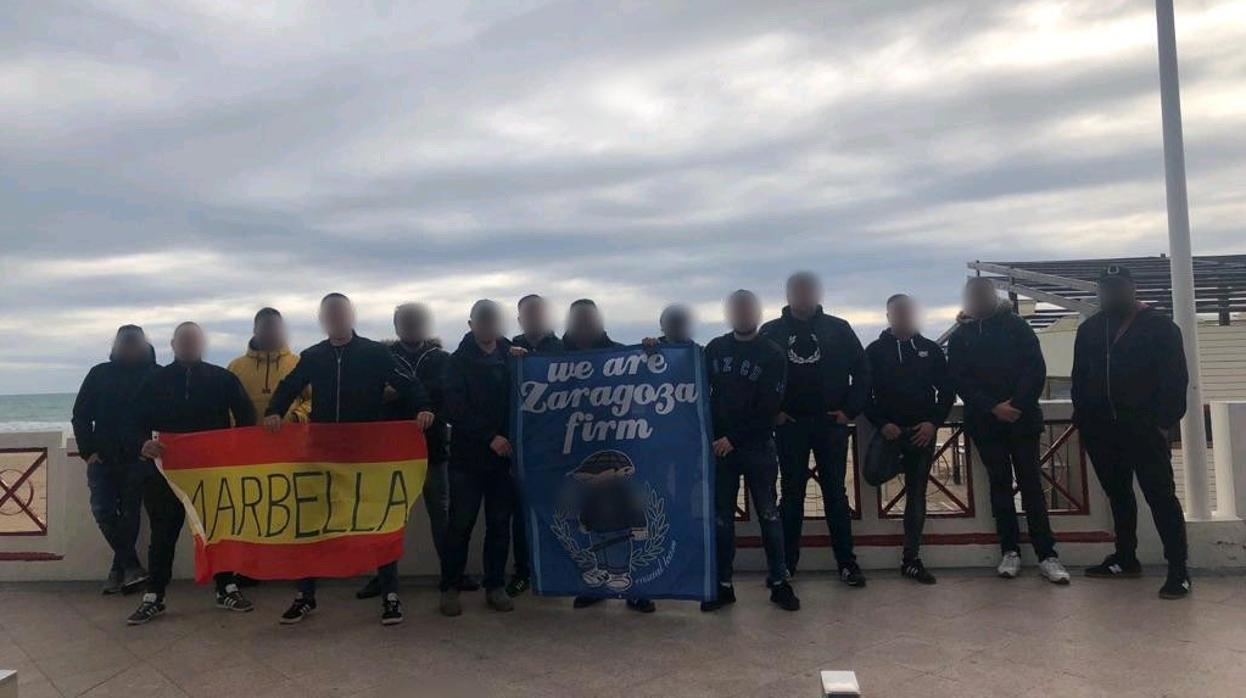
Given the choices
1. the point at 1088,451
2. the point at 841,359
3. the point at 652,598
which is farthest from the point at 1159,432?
the point at 652,598

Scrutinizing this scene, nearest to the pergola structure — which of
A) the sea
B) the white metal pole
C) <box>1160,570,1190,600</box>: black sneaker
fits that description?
the white metal pole

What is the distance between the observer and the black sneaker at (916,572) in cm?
589

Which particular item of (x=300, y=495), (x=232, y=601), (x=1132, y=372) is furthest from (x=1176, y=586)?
(x=232, y=601)

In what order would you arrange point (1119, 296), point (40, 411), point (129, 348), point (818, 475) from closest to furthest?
point (1119, 296) < point (818, 475) < point (129, 348) < point (40, 411)

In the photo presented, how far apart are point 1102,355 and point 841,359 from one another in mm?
1815

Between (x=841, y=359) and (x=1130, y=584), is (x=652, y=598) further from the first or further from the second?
(x=1130, y=584)

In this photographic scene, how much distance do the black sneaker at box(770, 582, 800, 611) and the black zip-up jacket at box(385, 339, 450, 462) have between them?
2.51 meters

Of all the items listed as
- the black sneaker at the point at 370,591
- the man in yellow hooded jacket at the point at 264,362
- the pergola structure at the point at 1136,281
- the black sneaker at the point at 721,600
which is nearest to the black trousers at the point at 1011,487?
the black sneaker at the point at 721,600

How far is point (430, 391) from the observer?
235 inches

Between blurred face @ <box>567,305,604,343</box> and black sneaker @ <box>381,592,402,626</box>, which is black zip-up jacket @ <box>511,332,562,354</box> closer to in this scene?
blurred face @ <box>567,305,604,343</box>

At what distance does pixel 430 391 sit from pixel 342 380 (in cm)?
65

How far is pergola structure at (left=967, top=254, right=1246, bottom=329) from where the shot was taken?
18.4m

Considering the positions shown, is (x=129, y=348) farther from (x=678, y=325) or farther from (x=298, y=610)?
(x=678, y=325)

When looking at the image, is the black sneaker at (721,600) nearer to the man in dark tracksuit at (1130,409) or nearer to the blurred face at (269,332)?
the man in dark tracksuit at (1130,409)
